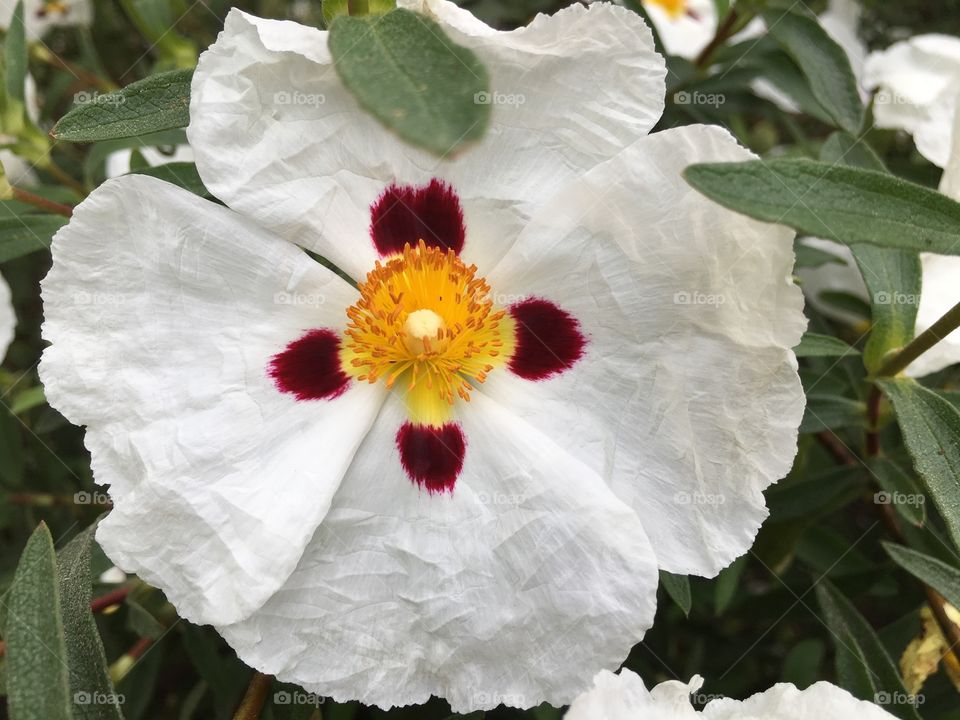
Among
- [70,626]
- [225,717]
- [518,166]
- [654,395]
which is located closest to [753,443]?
[654,395]

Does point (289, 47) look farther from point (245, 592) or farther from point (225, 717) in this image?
point (225, 717)

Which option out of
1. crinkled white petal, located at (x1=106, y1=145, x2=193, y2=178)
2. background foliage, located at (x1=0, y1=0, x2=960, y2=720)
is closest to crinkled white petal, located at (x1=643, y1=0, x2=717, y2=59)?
background foliage, located at (x1=0, y1=0, x2=960, y2=720)

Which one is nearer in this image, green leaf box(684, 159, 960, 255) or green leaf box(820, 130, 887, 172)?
green leaf box(684, 159, 960, 255)

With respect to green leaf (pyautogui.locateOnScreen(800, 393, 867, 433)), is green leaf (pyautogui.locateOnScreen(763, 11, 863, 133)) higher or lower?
higher

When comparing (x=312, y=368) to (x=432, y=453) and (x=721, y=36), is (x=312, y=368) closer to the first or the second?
(x=432, y=453)

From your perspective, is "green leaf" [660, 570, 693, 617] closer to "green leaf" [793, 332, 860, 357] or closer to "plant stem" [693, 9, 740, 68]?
"green leaf" [793, 332, 860, 357]

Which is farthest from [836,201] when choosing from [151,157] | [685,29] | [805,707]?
[685,29]
